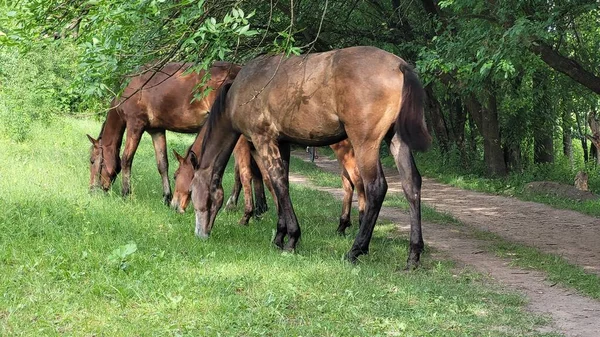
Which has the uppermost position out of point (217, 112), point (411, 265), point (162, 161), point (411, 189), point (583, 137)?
point (217, 112)

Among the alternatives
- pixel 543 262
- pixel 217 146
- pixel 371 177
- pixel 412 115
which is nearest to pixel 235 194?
pixel 217 146

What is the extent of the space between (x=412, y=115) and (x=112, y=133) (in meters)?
5.74

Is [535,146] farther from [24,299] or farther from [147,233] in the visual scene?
[24,299]

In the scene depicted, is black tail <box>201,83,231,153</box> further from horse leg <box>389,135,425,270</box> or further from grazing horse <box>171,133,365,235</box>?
horse leg <box>389,135,425,270</box>

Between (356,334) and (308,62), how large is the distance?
12.6 ft

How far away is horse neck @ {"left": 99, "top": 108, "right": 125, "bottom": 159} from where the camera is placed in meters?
11.6

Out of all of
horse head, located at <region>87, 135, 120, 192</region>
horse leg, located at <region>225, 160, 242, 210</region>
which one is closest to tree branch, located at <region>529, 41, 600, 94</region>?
horse leg, located at <region>225, 160, 242, 210</region>

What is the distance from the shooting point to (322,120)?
8.05 m

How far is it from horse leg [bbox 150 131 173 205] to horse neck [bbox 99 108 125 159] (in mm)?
558

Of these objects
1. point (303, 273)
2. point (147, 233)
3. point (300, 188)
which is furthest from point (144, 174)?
point (303, 273)

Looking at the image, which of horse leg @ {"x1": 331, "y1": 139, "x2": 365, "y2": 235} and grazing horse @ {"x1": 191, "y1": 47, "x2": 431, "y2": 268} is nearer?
grazing horse @ {"x1": 191, "y1": 47, "x2": 431, "y2": 268}

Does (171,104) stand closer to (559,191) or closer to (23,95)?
(559,191)

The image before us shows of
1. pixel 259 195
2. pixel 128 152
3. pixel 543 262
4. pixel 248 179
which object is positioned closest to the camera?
pixel 543 262

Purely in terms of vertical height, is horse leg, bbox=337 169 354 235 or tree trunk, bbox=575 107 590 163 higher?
tree trunk, bbox=575 107 590 163
